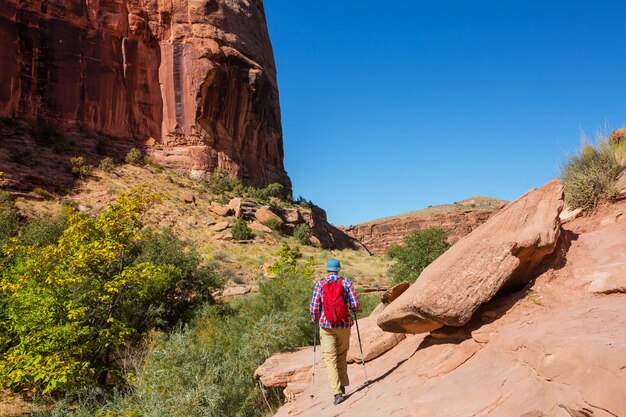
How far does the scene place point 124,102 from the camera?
1355 inches

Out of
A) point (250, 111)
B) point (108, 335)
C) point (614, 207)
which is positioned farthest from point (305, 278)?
point (250, 111)

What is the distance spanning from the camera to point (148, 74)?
117 ft

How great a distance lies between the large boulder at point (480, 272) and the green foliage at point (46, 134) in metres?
30.7

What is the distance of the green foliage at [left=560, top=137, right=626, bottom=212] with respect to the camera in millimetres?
7282

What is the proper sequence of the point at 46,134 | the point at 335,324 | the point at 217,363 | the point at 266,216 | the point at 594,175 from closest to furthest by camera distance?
the point at 335,324 → the point at 594,175 → the point at 217,363 → the point at 46,134 → the point at 266,216

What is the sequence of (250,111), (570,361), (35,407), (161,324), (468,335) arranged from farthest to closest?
1. (250,111)
2. (161,324)
3. (35,407)
4. (468,335)
5. (570,361)

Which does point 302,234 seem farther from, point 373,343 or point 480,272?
point 480,272

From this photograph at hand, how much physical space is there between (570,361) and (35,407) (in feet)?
29.6

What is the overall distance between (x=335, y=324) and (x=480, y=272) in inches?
72.7

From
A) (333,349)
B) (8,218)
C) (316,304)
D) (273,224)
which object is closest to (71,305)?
(316,304)

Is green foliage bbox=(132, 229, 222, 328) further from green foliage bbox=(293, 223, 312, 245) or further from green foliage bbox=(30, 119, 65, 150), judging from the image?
green foliage bbox=(30, 119, 65, 150)

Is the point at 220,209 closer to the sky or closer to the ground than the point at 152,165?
closer to the ground

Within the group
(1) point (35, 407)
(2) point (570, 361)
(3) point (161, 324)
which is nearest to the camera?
(2) point (570, 361)

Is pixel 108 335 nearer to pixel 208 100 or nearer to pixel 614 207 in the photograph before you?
pixel 614 207
